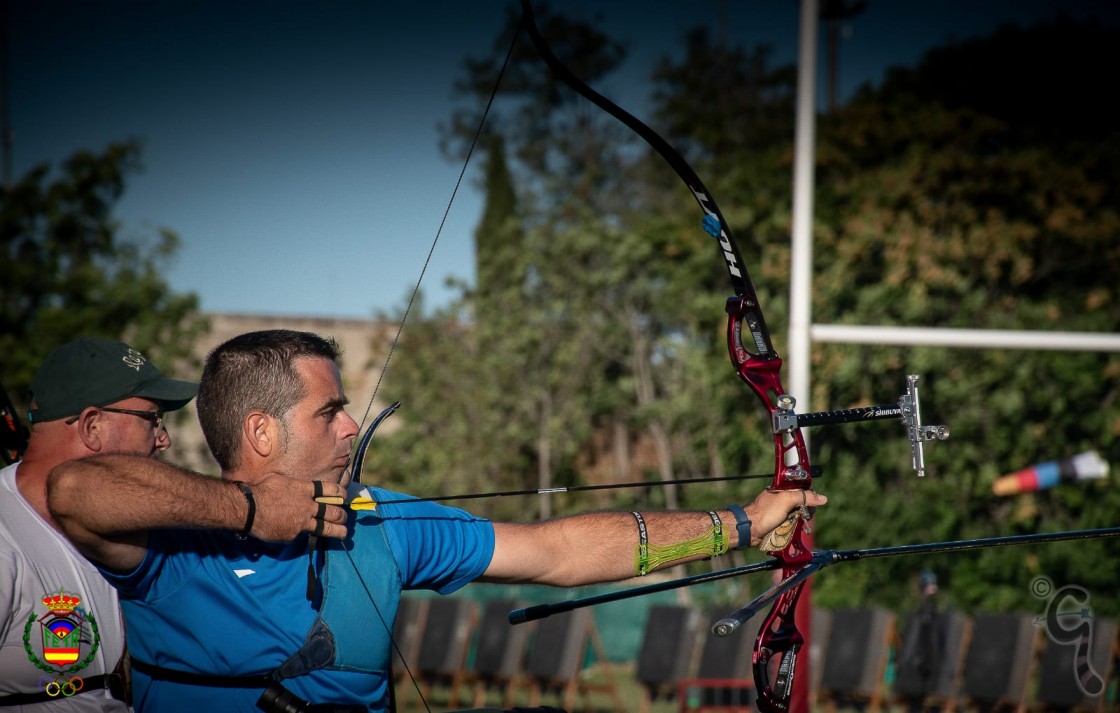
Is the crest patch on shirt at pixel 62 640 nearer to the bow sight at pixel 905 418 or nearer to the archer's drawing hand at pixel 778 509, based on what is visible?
the archer's drawing hand at pixel 778 509

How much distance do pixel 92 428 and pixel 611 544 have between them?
117cm

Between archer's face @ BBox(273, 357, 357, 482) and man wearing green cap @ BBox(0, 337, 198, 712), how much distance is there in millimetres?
460

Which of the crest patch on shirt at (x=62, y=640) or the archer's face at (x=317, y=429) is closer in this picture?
the archer's face at (x=317, y=429)

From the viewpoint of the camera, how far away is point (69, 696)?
2.36 metres

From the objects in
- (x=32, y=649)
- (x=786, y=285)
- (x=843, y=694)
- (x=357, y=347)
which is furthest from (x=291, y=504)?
(x=357, y=347)

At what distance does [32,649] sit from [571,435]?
1152cm

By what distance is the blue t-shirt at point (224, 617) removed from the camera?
79.5 inches

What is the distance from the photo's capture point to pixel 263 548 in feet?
6.92

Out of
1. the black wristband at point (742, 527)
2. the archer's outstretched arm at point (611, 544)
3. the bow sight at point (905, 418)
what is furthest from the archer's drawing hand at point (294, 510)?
the bow sight at point (905, 418)

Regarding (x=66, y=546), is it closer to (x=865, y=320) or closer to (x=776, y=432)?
(x=776, y=432)

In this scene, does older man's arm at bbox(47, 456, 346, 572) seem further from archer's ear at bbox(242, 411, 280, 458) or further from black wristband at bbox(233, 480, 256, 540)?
archer's ear at bbox(242, 411, 280, 458)

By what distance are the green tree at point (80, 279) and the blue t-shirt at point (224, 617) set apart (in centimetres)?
967

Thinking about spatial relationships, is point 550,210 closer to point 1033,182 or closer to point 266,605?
point 1033,182
